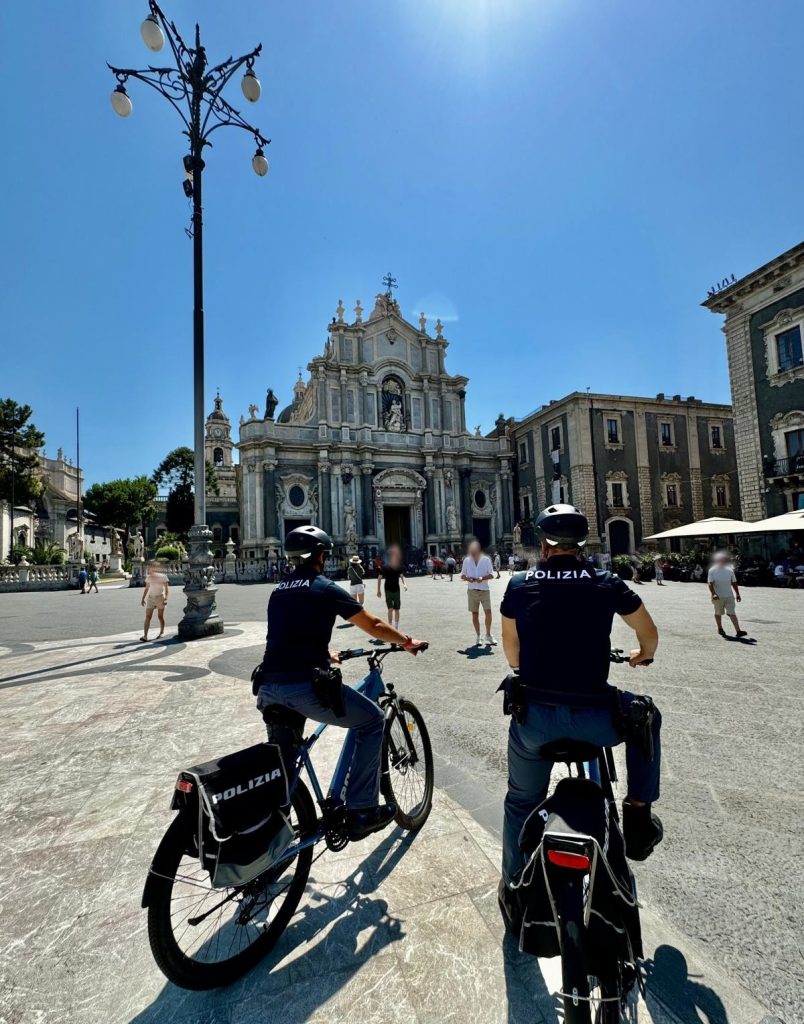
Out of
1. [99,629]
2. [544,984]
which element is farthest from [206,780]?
[99,629]

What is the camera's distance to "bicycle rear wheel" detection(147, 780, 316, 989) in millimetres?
1581

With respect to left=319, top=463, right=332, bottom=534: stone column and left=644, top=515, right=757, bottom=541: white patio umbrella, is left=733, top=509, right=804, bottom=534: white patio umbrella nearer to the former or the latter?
left=644, top=515, right=757, bottom=541: white patio umbrella

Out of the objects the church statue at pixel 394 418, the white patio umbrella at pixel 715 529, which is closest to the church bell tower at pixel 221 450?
the church statue at pixel 394 418

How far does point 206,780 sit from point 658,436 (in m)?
35.9

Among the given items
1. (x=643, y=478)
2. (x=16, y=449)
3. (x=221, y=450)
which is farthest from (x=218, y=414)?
(x=643, y=478)

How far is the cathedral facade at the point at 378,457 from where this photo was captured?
109 feet

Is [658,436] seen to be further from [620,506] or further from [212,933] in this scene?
[212,933]

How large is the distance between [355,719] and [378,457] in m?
33.9

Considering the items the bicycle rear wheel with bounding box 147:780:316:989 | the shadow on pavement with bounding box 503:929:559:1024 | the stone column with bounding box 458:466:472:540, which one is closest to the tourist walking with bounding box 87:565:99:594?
the stone column with bounding box 458:466:472:540

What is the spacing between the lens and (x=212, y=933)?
75.5 inches

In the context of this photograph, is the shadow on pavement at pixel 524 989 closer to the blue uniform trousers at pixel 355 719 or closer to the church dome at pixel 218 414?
the blue uniform trousers at pixel 355 719

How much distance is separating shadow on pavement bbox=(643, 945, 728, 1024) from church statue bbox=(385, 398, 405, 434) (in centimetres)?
3587

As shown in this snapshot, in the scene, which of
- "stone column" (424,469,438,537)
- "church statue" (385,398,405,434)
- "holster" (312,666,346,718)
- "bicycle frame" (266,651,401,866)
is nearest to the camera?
"bicycle frame" (266,651,401,866)

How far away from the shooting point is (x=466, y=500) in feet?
124
